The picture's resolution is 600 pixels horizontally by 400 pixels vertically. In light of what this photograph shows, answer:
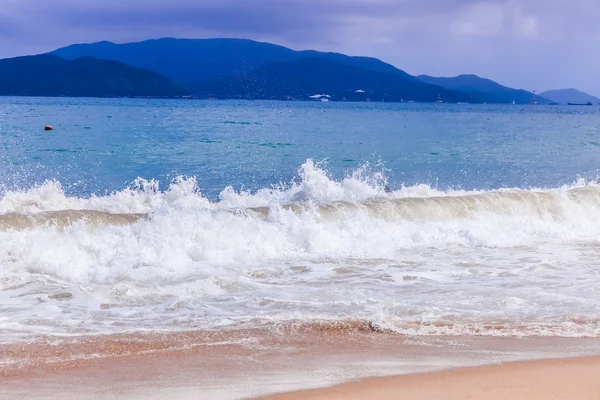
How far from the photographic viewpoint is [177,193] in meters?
17.8

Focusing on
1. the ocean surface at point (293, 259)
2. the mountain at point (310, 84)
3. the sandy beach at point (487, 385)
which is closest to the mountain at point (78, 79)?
the mountain at point (310, 84)

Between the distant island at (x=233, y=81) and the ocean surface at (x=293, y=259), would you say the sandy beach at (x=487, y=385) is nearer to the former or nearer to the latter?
the ocean surface at (x=293, y=259)

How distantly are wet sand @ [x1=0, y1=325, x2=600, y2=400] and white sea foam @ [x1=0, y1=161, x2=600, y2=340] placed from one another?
47 centimetres

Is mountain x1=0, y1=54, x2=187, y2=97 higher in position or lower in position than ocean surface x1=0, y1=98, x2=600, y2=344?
higher

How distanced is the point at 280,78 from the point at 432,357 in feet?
560

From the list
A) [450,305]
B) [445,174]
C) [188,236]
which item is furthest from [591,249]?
[445,174]

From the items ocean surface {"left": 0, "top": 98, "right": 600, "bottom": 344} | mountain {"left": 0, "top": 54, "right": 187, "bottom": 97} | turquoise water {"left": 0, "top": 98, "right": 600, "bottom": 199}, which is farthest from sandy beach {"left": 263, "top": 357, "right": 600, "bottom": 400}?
mountain {"left": 0, "top": 54, "right": 187, "bottom": 97}

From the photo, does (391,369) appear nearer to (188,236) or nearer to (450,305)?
(450,305)

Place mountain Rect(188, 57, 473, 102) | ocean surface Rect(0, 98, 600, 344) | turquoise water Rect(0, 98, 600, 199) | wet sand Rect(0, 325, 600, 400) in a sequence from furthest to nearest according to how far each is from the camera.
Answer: mountain Rect(188, 57, 473, 102) < turquoise water Rect(0, 98, 600, 199) < ocean surface Rect(0, 98, 600, 344) < wet sand Rect(0, 325, 600, 400)

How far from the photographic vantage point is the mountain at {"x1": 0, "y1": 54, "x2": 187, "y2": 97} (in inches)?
5910

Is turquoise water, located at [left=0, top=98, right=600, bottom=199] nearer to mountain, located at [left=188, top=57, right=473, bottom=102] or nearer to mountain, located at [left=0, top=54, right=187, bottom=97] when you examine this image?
mountain, located at [left=0, top=54, right=187, bottom=97]

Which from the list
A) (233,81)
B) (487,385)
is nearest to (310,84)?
(233,81)

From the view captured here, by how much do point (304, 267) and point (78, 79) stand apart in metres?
151

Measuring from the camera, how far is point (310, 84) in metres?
171
